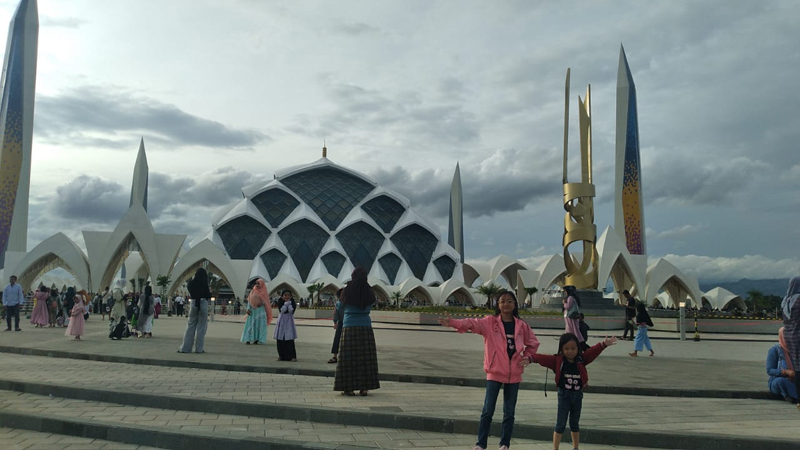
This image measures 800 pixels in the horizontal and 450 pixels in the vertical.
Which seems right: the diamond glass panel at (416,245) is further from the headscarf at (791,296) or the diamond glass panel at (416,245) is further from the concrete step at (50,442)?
the concrete step at (50,442)

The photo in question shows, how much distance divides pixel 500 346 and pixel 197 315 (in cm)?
720

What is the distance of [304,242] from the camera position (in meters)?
57.0

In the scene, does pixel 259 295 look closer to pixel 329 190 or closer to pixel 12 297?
pixel 12 297

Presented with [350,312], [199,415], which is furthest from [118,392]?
[350,312]

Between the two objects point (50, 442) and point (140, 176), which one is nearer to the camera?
point (50, 442)

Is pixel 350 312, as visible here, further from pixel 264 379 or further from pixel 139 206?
pixel 139 206

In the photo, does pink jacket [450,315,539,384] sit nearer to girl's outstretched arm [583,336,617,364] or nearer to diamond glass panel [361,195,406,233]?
girl's outstretched arm [583,336,617,364]

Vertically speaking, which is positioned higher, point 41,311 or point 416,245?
point 416,245

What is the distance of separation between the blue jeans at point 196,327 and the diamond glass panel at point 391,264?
47137mm

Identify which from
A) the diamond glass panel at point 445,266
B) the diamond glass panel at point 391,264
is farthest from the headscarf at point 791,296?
the diamond glass panel at point 445,266

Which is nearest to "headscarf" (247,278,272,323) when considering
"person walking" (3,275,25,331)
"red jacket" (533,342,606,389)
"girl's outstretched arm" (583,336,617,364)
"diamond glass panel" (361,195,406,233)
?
"person walking" (3,275,25,331)

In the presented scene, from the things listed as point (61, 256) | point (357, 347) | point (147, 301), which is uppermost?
point (61, 256)

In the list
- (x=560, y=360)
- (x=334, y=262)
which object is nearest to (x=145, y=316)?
(x=560, y=360)

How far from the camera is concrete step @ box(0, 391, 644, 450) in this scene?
461cm
